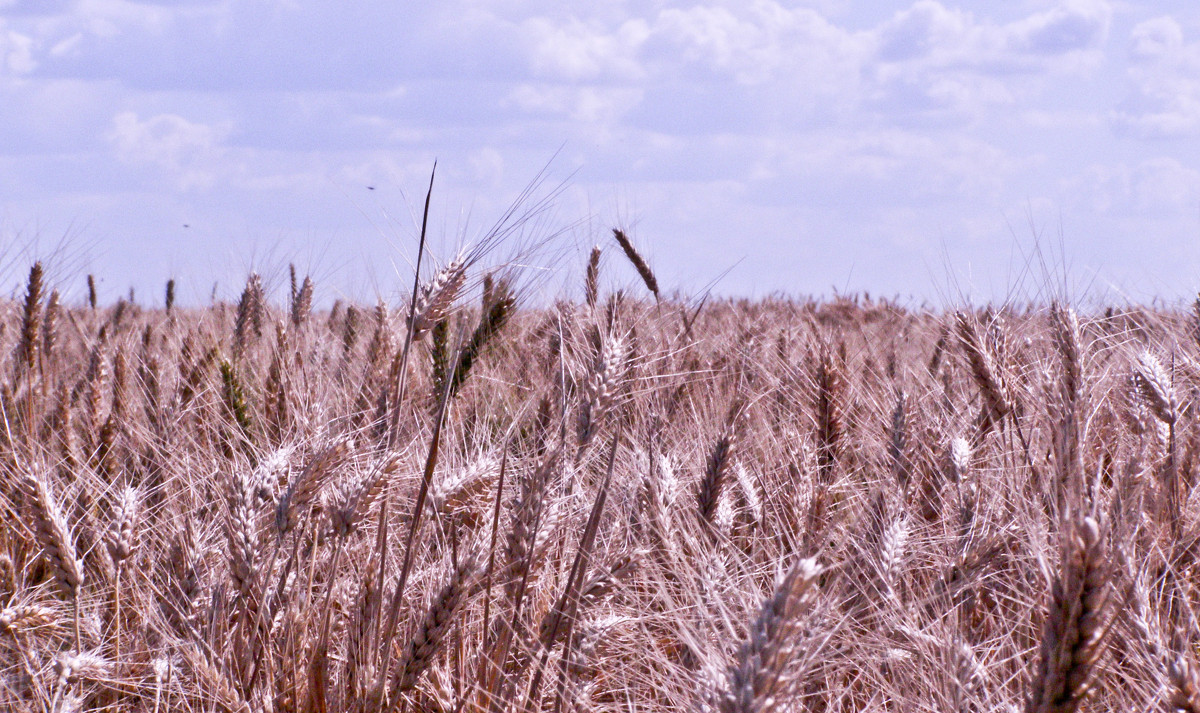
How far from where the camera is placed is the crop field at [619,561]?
1.35 m

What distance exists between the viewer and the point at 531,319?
660 cm

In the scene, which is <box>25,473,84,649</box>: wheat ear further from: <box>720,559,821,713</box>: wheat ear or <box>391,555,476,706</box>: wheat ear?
<box>720,559,821,713</box>: wheat ear

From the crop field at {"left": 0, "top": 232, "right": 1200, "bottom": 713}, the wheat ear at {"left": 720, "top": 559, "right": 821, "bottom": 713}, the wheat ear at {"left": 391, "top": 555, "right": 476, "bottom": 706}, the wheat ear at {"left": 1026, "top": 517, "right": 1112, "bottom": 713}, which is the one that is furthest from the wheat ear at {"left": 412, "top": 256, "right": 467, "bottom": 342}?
the wheat ear at {"left": 1026, "top": 517, "right": 1112, "bottom": 713}

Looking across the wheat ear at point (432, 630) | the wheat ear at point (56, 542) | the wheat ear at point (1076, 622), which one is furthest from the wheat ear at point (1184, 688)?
the wheat ear at point (56, 542)

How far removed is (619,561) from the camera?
5.60ft

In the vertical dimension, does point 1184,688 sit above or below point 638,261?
below

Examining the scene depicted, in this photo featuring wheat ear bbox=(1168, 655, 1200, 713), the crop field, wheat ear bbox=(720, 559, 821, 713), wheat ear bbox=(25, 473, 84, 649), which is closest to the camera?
wheat ear bbox=(720, 559, 821, 713)

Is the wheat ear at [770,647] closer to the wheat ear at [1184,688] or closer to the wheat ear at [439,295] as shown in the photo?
the wheat ear at [1184,688]

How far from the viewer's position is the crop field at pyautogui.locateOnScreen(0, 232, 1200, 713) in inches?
53.3

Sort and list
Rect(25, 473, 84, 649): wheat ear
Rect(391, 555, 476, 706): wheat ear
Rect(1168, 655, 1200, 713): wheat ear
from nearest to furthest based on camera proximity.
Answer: Rect(1168, 655, 1200, 713): wheat ear < Rect(391, 555, 476, 706): wheat ear < Rect(25, 473, 84, 649): wheat ear

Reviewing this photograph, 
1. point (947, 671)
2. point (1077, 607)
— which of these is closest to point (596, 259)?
point (947, 671)

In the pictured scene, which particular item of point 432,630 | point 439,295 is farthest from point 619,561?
point 439,295

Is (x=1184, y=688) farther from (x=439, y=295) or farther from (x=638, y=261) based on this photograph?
(x=638, y=261)

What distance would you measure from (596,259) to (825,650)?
2.91 meters
